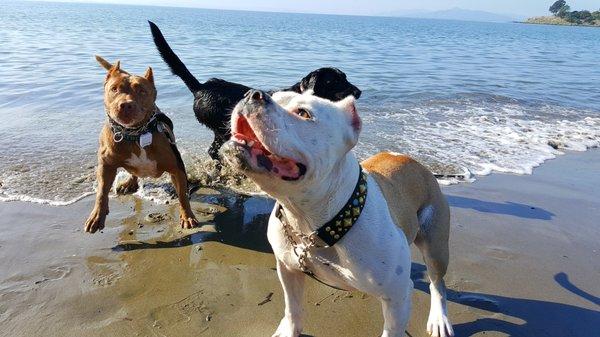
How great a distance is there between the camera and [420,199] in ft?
10.6

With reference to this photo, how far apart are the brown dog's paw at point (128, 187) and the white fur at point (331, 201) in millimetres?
3155

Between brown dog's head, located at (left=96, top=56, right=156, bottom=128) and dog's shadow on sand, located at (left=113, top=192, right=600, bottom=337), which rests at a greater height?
brown dog's head, located at (left=96, top=56, right=156, bottom=128)

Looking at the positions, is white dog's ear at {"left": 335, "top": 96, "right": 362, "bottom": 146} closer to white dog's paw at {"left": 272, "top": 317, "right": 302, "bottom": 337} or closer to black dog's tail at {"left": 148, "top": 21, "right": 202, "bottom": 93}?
white dog's paw at {"left": 272, "top": 317, "right": 302, "bottom": 337}

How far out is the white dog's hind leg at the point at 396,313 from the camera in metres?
2.49

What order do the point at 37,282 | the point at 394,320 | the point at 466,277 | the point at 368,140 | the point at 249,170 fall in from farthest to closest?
the point at 368,140, the point at 466,277, the point at 37,282, the point at 394,320, the point at 249,170

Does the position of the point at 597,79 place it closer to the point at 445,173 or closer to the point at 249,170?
the point at 445,173

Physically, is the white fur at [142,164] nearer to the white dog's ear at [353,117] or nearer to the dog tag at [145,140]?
the dog tag at [145,140]

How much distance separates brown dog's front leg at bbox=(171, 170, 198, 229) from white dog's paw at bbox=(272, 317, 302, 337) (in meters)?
1.80

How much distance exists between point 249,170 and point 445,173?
4697 mm

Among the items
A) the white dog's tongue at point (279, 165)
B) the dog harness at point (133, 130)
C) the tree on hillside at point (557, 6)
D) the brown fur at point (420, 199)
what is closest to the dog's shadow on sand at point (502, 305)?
the brown fur at point (420, 199)

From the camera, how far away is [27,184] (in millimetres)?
5344

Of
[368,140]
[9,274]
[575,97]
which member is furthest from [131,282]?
[575,97]

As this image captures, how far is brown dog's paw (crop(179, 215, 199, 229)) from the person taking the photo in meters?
4.51

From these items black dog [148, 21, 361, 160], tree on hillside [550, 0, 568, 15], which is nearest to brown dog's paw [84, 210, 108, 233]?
black dog [148, 21, 361, 160]
